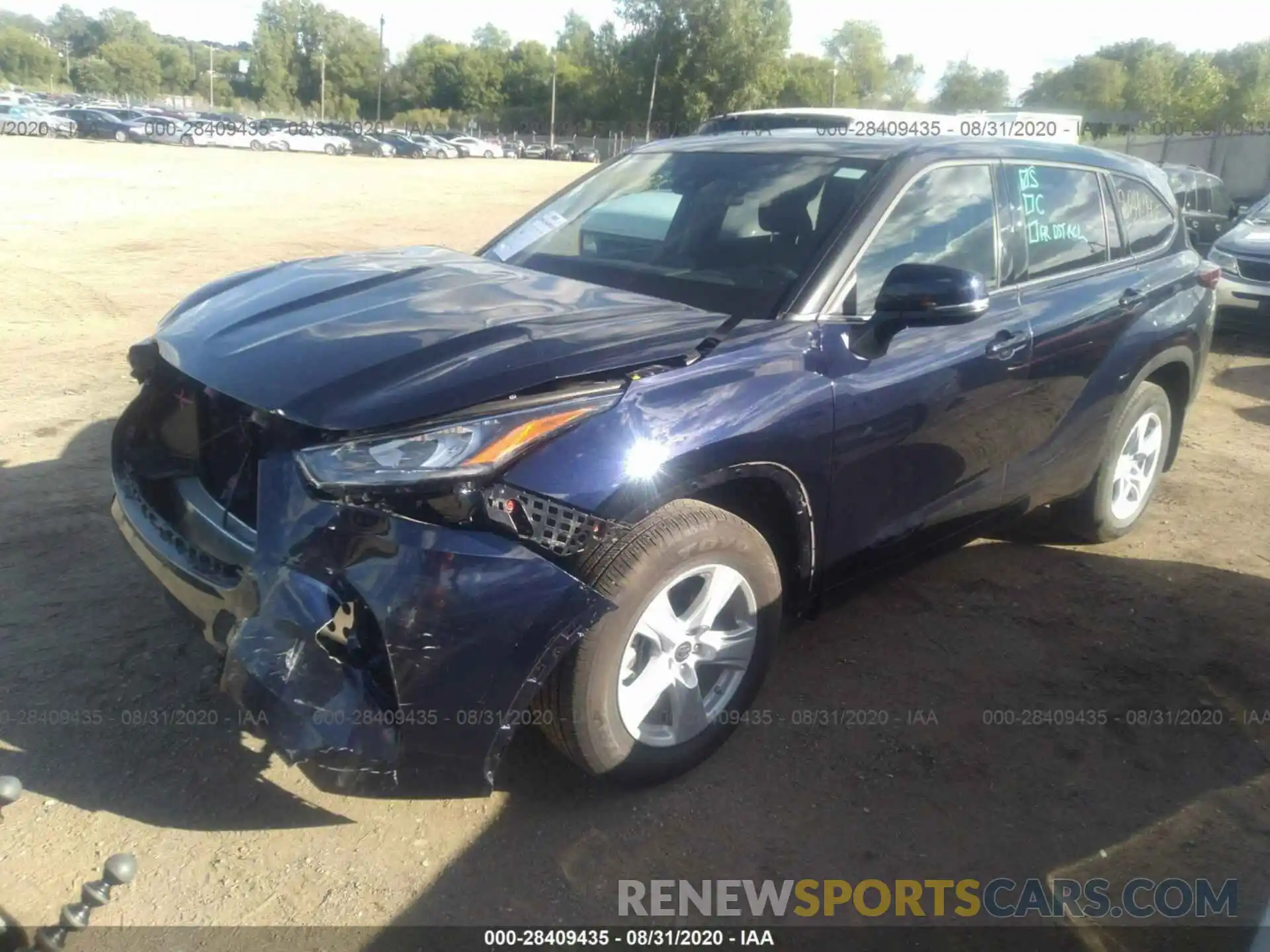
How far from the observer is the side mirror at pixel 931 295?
294cm

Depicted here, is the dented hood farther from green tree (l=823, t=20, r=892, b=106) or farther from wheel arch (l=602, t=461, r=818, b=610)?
green tree (l=823, t=20, r=892, b=106)

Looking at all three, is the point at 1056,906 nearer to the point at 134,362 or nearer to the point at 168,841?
the point at 168,841

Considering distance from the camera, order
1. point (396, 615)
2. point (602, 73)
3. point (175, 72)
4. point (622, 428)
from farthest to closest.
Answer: point (175, 72), point (602, 73), point (622, 428), point (396, 615)

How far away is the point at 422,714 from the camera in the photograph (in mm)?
2328

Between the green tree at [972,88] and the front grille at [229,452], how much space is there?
65.3 metres

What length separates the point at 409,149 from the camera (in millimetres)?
53812

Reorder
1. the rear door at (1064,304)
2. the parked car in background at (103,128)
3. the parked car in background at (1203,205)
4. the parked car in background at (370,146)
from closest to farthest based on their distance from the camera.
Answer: the rear door at (1064,304) → the parked car in background at (1203,205) → the parked car in background at (103,128) → the parked car in background at (370,146)

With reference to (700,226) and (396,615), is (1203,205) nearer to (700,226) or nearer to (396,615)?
(700,226)

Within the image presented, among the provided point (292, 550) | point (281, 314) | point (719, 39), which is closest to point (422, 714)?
point (292, 550)

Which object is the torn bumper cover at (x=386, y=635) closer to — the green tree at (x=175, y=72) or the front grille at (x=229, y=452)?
the front grille at (x=229, y=452)

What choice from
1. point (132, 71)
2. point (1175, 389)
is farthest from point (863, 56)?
point (1175, 389)

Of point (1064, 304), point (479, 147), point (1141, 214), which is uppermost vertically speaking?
point (479, 147)

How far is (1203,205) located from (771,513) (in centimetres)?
1271

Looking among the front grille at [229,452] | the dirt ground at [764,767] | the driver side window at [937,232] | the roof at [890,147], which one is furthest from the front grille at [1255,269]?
the front grille at [229,452]
